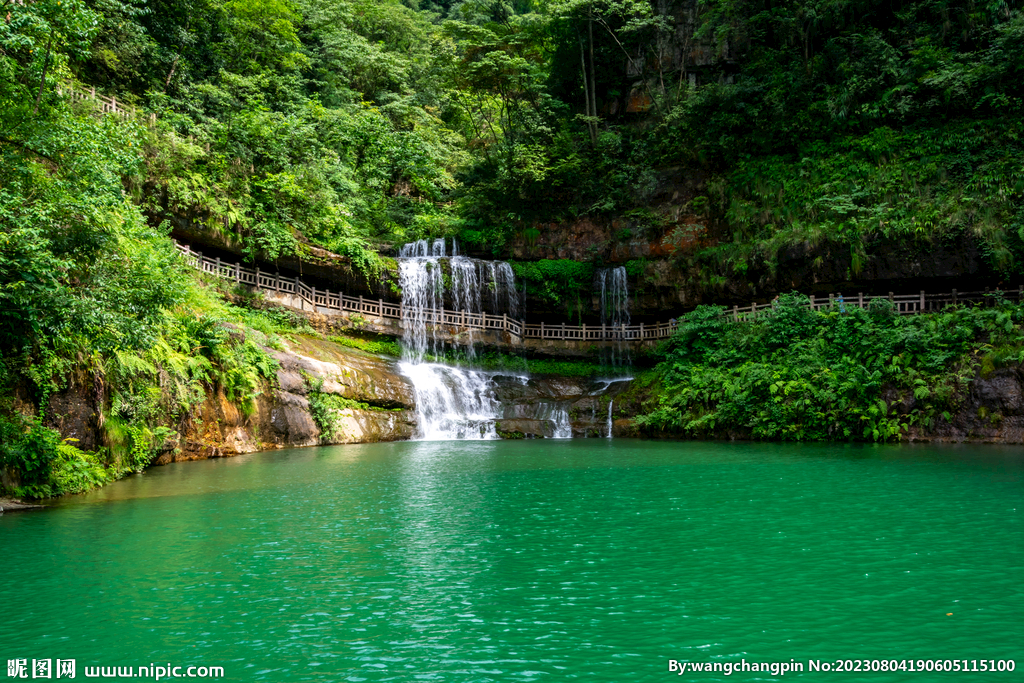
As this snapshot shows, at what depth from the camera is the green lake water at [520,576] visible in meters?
5.12

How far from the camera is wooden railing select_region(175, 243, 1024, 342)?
24234 millimetres

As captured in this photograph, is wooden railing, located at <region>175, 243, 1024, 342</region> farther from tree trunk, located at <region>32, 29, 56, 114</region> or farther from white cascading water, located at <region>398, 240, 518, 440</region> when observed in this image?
tree trunk, located at <region>32, 29, 56, 114</region>

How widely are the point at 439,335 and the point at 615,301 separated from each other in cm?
861

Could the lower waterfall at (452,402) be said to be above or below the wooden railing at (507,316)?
below

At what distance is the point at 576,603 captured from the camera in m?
6.24

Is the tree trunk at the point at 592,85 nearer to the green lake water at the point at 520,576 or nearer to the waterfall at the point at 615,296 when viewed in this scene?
the waterfall at the point at 615,296

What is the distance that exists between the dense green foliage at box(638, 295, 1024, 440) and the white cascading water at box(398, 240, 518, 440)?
6.55 meters

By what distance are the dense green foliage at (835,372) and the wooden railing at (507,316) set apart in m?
1.17

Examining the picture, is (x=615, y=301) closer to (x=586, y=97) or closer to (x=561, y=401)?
(x=561, y=401)

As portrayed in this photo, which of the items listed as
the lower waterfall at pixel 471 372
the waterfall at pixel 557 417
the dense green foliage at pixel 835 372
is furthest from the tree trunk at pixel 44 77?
the dense green foliage at pixel 835 372

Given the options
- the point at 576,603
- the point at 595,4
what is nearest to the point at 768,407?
the point at 576,603

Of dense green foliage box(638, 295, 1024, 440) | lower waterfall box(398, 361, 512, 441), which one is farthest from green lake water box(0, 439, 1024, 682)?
lower waterfall box(398, 361, 512, 441)

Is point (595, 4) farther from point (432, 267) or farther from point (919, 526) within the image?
point (919, 526)

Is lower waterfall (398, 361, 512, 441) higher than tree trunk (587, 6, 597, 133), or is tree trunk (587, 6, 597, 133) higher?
tree trunk (587, 6, 597, 133)
